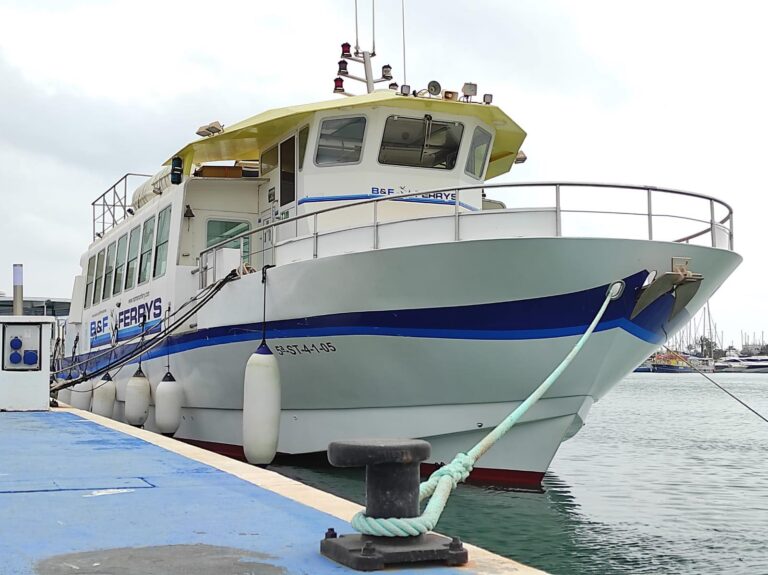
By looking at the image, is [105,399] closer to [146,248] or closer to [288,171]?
[146,248]

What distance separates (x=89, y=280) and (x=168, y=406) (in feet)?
22.0

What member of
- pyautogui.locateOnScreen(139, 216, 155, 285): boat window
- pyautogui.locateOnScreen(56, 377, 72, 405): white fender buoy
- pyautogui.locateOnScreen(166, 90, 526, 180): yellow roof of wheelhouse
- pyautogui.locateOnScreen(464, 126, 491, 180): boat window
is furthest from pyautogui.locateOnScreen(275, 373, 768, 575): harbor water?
pyautogui.locateOnScreen(56, 377, 72, 405): white fender buoy

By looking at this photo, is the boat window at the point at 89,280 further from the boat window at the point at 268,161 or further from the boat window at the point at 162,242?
the boat window at the point at 268,161

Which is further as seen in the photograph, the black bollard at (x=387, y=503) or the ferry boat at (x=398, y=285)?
the ferry boat at (x=398, y=285)

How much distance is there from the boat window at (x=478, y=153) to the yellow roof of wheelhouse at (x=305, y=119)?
182mm

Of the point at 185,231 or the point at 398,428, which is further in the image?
the point at 185,231

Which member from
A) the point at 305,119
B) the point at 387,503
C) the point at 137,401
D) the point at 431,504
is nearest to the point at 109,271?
the point at 137,401

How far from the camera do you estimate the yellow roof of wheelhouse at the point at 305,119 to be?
10.8 metres

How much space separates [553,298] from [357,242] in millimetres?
2100

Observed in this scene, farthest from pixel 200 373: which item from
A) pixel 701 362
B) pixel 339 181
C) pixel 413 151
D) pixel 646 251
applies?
pixel 701 362

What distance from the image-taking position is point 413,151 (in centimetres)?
1123

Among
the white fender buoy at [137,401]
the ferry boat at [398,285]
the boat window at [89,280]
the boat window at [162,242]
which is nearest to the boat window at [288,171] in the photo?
the ferry boat at [398,285]

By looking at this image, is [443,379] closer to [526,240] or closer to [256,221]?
[526,240]

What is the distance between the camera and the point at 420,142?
1120 cm
